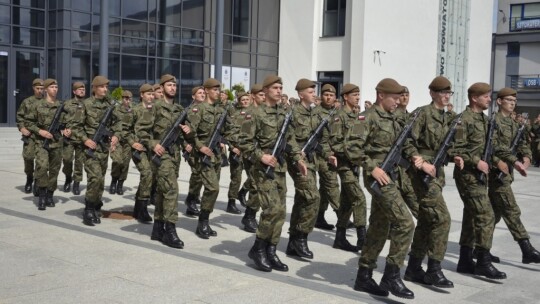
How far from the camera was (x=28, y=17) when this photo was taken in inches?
954

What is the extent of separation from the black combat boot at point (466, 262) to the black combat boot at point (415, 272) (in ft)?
2.45

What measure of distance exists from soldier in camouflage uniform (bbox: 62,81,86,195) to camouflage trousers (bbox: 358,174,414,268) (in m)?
5.53

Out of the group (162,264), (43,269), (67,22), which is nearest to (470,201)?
(162,264)

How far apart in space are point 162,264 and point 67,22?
19048mm

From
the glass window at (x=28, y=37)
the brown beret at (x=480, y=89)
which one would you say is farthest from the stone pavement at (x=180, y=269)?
the glass window at (x=28, y=37)

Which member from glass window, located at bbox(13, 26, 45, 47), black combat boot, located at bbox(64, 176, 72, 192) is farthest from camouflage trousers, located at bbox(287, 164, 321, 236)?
glass window, located at bbox(13, 26, 45, 47)

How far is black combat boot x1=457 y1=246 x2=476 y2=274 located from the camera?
24.2ft

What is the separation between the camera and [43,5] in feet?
80.4

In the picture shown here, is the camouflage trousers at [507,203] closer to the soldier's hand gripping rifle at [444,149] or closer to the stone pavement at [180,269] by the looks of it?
the stone pavement at [180,269]

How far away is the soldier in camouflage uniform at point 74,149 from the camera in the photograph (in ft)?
34.8

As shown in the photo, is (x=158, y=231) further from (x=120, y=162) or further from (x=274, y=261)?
(x=120, y=162)

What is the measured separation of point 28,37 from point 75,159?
13744 mm

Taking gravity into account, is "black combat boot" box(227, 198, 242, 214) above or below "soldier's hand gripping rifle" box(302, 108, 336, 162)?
below

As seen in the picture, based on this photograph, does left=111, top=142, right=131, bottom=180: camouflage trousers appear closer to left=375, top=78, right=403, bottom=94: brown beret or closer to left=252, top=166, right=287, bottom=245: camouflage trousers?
left=252, top=166, right=287, bottom=245: camouflage trousers
